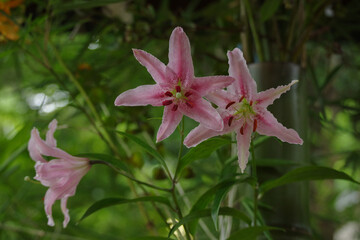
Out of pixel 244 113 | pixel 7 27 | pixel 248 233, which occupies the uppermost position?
pixel 7 27

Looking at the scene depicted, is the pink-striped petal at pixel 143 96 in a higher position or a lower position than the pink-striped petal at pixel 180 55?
lower

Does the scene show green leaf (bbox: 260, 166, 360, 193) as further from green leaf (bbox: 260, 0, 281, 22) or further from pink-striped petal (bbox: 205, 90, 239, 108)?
green leaf (bbox: 260, 0, 281, 22)

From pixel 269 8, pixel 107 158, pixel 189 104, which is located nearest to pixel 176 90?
pixel 189 104

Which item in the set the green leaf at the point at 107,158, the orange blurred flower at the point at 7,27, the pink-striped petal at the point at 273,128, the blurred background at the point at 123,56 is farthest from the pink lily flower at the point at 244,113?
the orange blurred flower at the point at 7,27

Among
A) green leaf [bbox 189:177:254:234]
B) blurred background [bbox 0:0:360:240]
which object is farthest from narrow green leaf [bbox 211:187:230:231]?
blurred background [bbox 0:0:360:240]

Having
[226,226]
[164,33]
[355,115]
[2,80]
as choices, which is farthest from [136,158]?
[2,80]

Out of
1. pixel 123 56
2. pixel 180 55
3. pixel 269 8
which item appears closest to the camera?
pixel 180 55

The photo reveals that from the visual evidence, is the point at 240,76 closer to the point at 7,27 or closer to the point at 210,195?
the point at 210,195

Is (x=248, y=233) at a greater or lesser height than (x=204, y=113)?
lesser

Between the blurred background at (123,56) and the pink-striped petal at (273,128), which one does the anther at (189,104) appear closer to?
the pink-striped petal at (273,128)
